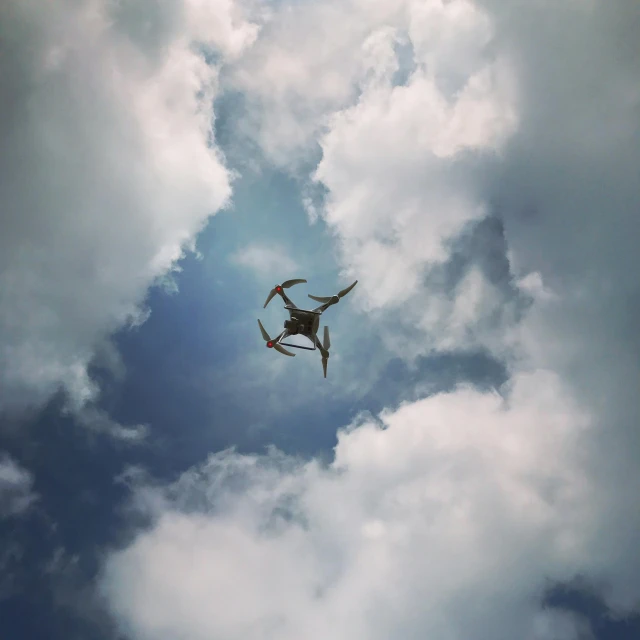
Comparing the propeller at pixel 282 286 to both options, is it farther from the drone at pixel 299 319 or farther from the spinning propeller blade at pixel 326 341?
the spinning propeller blade at pixel 326 341

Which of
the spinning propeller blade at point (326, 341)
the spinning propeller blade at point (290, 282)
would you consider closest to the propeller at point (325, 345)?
the spinning propeller blade at point (326, 341)

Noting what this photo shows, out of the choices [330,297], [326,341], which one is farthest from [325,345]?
[330,297]

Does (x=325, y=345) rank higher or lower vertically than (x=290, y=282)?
lower

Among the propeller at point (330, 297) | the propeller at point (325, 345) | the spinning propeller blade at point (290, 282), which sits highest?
the spinning propeller blade at point (290, 282)

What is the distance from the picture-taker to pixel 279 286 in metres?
63.5

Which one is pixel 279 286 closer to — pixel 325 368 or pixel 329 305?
pixel 329 305

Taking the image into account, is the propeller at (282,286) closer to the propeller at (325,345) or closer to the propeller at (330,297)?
the propeller at (330,297)

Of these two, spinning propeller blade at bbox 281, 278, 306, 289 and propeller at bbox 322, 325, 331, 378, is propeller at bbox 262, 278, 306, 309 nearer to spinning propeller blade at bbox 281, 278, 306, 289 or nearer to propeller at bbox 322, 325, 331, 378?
spinning propeller blade at bbox 281, 278, 306, 289

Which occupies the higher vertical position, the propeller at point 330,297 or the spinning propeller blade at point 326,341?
the propeller at point 330,297

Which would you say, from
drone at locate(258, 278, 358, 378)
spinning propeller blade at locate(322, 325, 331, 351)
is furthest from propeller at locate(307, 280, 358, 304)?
spinning propeller blade at locate(322, 325, 331, 351)

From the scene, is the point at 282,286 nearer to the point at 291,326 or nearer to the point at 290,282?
the point at 290,282

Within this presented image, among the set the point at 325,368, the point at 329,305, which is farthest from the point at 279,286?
the point at 325,368

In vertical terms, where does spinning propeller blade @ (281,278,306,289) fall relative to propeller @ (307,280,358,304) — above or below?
above

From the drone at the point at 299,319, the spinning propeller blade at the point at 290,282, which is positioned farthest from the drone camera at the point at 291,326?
the spinning propeller blade at the point at 290,282
